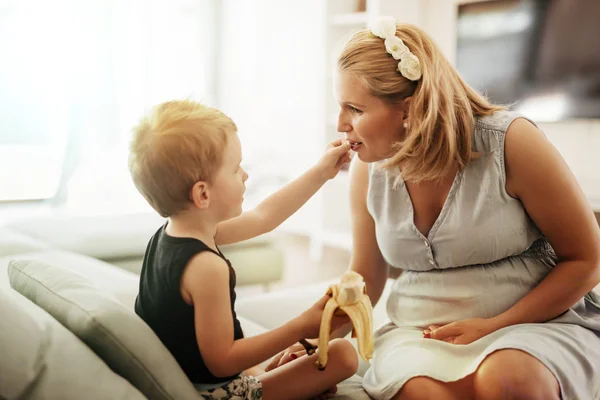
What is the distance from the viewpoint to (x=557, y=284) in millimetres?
1340

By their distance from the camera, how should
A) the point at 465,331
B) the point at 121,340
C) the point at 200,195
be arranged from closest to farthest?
the point at 121,340
the point at 200,195
the point at 465,331

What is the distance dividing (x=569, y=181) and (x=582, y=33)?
7.62 feet

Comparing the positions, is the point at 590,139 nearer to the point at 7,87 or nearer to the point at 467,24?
the point at 467,24

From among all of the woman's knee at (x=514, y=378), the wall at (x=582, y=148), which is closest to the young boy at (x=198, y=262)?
the woman's knee at (x=514, y=378)

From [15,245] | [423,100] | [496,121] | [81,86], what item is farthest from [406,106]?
[81,86]

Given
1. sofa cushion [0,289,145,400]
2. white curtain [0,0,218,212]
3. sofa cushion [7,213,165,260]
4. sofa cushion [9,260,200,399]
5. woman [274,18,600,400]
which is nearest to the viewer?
sofa cushion [0,289,145,400]

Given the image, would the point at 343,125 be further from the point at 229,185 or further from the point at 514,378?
the point at 514,378

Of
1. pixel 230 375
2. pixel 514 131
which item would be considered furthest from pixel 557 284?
pixel 230 375

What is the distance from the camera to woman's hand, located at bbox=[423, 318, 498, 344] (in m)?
1.32

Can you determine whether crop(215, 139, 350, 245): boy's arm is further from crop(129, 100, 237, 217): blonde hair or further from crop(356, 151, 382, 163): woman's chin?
crop(129, 100, 237, 217): blonde hair

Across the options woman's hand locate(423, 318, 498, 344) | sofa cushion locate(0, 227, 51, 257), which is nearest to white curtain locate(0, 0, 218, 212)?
sofa cushion locate(0, 227, 51, 257)

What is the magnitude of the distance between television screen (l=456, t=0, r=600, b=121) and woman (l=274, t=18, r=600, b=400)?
2.18 m

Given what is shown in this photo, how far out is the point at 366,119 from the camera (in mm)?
1411

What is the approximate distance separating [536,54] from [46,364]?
10.8 feet
